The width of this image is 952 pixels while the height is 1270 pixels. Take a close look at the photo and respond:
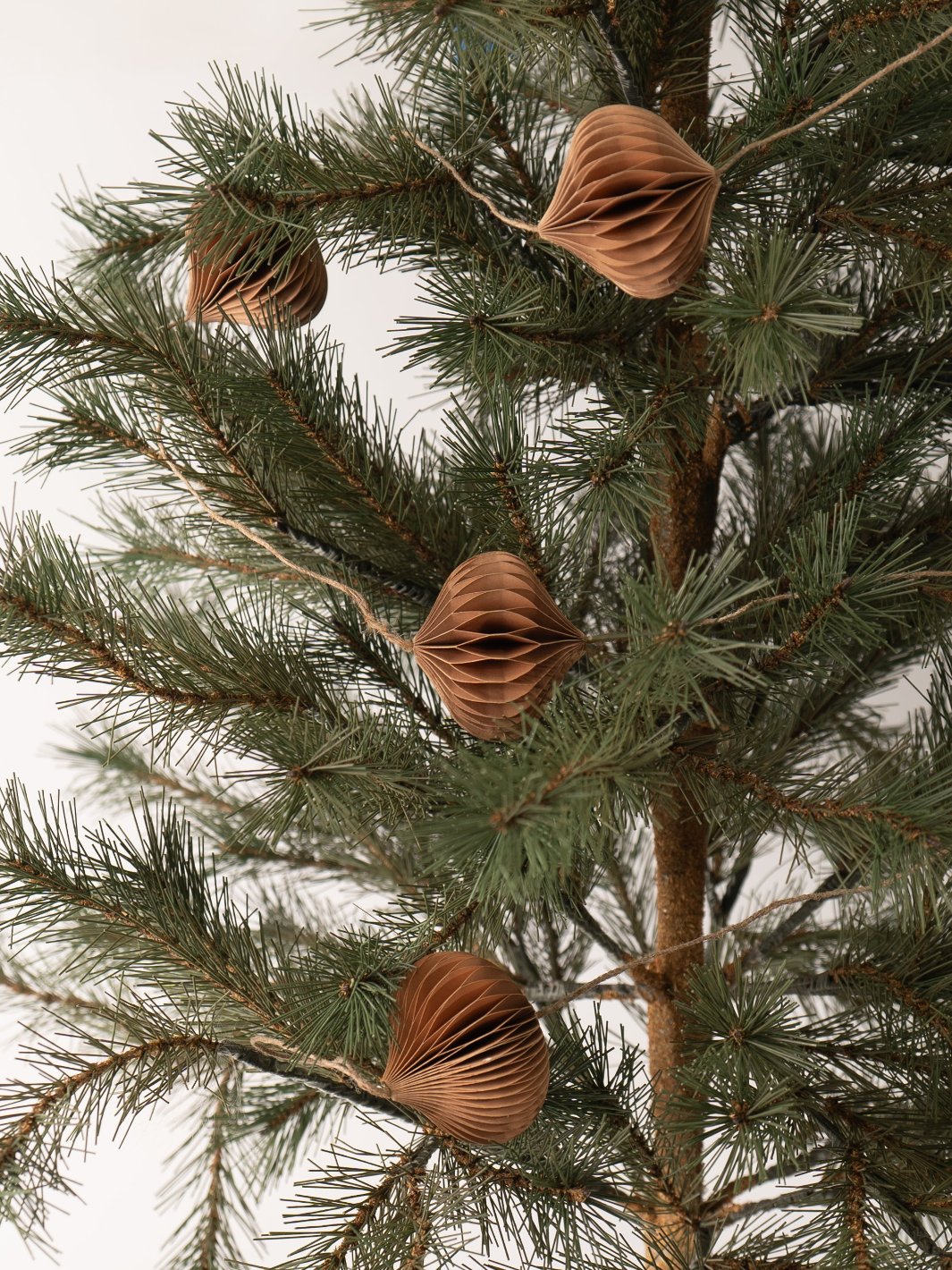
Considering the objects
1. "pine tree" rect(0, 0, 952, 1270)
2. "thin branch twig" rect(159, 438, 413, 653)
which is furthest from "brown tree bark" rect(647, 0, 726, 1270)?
"thin branch twig" rect(159, 438, 413, 653)

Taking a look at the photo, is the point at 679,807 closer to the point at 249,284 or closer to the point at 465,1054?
the point at 465,1054

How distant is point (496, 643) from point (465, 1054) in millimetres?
146

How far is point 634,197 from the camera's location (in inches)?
16.7

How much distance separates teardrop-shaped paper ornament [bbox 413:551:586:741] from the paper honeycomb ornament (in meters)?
0.09

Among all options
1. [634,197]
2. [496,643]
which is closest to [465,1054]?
[496,643]

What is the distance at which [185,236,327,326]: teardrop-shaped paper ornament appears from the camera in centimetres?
52

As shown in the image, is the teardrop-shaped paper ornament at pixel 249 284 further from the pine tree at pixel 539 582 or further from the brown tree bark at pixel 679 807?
the brown tree bark at pixel 679 807

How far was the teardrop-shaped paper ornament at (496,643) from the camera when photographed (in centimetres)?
43

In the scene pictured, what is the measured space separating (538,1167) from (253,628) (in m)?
0.25

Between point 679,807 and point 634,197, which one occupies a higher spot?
point 634,197

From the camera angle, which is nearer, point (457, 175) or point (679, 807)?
point (457, 175)

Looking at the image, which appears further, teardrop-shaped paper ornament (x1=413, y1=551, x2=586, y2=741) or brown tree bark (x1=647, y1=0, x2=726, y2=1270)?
brown tree bark (x1=647, y1=0, x2=726, y2=1270)

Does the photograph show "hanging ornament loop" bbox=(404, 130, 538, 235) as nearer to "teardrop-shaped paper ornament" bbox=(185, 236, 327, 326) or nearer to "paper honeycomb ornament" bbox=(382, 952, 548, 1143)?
"teardrop-shaped paper ornament" bbox=(185, 236, 327, 326)

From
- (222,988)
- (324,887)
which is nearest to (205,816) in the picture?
(324,887)
